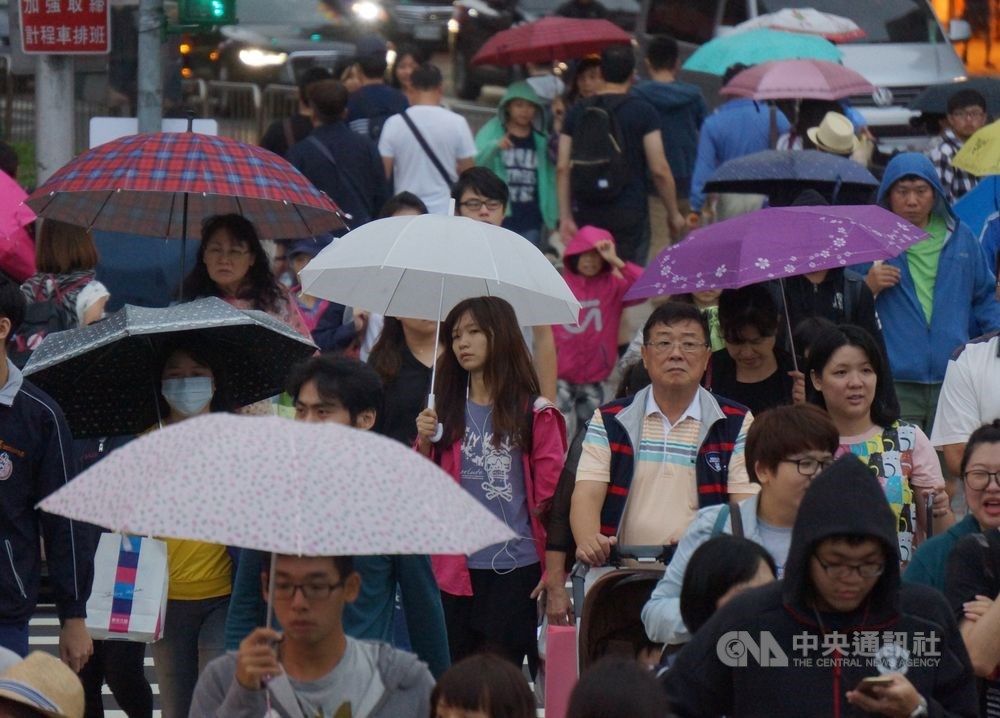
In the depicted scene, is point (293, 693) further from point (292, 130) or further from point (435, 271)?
point (292, 130)

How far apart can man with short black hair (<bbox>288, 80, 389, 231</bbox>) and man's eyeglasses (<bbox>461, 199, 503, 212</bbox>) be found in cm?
285

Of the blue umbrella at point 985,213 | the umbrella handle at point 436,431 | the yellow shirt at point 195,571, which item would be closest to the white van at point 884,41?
the blue umbrella at point 985,213

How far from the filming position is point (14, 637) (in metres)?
6.52

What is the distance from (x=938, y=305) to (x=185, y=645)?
15.2 ft

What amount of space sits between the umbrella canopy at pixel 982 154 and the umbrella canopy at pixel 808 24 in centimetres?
546

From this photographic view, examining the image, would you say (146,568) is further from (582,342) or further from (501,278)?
(582,342)

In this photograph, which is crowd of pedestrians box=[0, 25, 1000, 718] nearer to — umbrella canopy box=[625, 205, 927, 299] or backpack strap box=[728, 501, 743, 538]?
backpack strap box=[728, 501, 743, 538]

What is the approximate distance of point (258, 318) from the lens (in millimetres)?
6871

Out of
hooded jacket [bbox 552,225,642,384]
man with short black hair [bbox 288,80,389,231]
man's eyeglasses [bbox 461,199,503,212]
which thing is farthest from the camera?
man with short black hair [bbox 288,80,389,231]

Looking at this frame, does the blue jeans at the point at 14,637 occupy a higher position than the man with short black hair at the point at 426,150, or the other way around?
the man with short black hair at the point at 426,150

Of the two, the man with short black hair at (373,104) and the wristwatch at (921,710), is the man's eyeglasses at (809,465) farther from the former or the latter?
the man with short black hair at (373,104)

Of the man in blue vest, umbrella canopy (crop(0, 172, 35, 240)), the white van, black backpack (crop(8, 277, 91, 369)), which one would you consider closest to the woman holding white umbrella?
the man in blue vest

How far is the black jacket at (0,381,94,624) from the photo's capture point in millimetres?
6457

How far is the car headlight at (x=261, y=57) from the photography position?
75.3 feet
